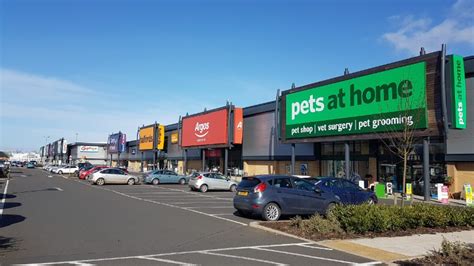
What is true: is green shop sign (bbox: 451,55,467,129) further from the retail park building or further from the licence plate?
the licence plate

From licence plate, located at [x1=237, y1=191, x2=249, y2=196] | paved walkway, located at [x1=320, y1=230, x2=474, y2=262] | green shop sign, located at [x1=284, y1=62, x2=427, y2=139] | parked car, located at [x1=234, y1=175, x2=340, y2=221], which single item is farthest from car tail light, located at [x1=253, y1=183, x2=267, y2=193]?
green shop sign, located at [x1=284, y1=62, x2=427, y2=139]

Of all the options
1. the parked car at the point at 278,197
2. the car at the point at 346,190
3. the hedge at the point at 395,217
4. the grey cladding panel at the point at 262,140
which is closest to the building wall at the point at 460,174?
the car at the point at 346,190

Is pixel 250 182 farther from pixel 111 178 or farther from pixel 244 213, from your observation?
pixel 111 178

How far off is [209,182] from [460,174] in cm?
1545

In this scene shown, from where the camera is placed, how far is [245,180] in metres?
15.6

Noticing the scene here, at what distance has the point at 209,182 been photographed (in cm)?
3022

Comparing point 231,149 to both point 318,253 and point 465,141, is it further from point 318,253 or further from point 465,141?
point 318,253

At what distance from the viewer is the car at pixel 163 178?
1548 inches

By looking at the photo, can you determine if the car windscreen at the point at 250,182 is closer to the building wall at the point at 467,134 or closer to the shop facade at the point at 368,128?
the shop facade at the point at 368,128

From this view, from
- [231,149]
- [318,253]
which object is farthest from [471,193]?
[231,149]

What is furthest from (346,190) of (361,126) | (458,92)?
(361,126)

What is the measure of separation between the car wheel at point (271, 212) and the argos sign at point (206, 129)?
28.7m

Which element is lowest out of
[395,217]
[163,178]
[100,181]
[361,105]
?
[395,217]

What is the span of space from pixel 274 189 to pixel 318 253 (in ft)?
17.9
